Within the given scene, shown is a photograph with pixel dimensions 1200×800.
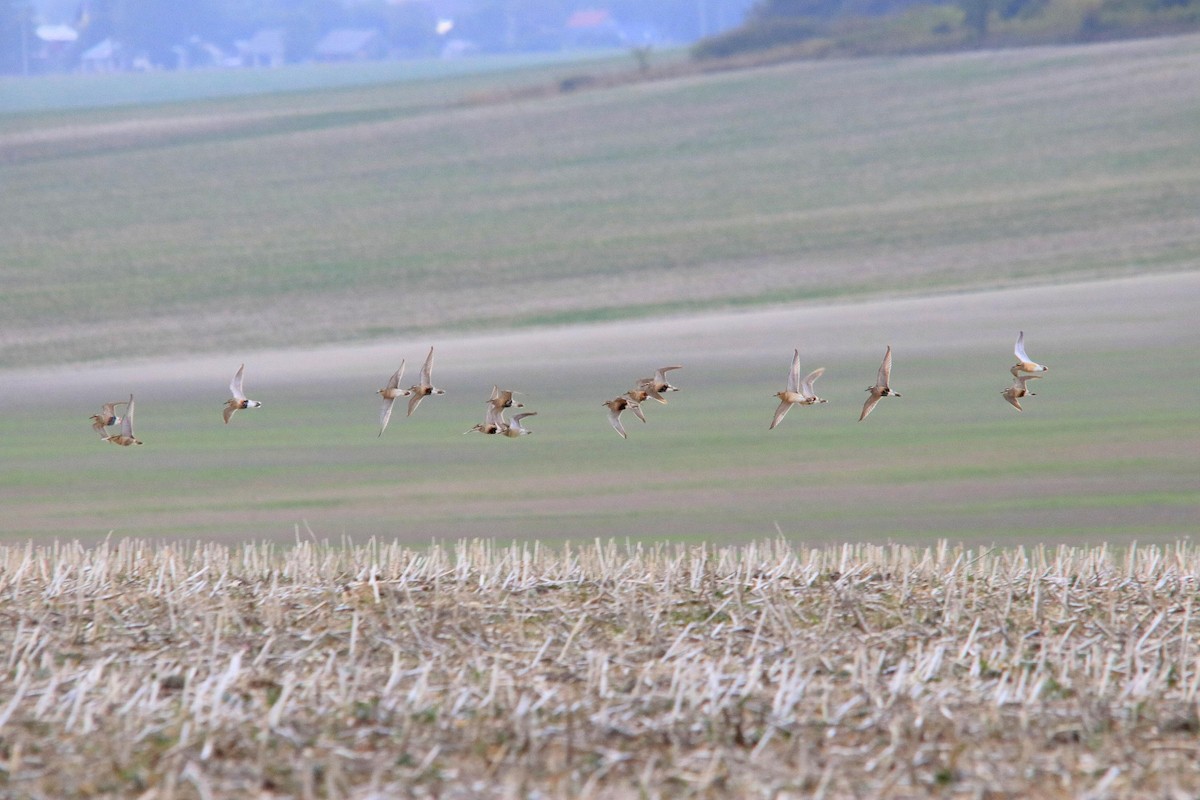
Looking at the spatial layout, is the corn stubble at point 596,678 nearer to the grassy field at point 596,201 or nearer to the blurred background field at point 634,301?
the blurred background field at point 634,301

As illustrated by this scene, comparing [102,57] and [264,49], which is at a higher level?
[264,49]

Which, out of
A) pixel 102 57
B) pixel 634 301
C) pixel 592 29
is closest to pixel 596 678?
pixel 634 301

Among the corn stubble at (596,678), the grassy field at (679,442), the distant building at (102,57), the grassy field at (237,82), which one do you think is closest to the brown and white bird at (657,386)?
the corn stubble at (596,678)

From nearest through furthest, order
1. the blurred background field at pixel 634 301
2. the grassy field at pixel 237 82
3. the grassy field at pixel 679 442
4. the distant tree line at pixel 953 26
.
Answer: the grassy field at pixel 679 442 < the blurred background field at pixel 634 301 < the distant tree line at pixel 953 26 < the grassy field at pixel 237 82

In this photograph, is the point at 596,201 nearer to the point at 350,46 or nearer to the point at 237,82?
the point at 237,82

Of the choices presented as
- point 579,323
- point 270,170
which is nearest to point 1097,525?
point 579,323

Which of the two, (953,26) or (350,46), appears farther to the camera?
(350,46)

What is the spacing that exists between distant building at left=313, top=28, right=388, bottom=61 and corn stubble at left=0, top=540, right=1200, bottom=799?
131 m

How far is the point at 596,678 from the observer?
703 cm

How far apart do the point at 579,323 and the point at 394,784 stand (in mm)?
26909

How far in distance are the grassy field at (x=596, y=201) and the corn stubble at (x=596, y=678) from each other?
23.7 m

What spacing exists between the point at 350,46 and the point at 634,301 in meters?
109

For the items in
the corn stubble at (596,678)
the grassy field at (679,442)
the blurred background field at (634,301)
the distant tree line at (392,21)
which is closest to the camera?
the corn stubble at (596,678)

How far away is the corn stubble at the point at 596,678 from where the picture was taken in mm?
6027
